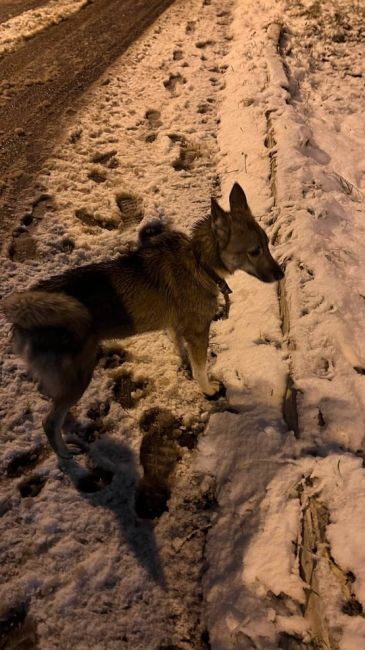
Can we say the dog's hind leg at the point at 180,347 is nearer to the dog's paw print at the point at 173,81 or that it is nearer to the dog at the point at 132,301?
the dog at the point at 132,301

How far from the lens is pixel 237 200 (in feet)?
11.8

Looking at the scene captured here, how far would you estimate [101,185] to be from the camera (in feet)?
21.1

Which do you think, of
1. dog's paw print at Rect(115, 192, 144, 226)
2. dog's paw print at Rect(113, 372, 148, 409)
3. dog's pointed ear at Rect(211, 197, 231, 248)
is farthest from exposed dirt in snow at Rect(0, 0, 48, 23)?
dog's paw print at Rect(113, 372, 148, 409)

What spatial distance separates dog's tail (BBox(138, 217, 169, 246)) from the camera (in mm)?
5717

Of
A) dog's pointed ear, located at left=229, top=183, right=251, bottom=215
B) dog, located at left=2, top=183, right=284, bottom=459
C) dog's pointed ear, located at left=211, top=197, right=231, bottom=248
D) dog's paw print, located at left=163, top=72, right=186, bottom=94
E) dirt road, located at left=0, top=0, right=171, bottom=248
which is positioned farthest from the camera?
dog's paw print, located at left=163, top=72, right=186, bottom=94

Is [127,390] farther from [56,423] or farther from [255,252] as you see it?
[255,252]

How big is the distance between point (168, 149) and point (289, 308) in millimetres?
4013

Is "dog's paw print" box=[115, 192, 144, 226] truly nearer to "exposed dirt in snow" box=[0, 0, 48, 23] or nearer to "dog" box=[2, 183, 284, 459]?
"dog" box=[2, 183, 284, 459]

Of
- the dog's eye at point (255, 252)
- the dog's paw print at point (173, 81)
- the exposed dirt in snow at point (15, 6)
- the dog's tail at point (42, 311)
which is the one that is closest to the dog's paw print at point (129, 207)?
the dog's eye at point (255, 252)

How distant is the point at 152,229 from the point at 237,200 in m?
2.41

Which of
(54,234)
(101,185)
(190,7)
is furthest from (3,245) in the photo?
(190,7)


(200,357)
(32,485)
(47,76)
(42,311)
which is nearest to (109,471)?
(32,485)

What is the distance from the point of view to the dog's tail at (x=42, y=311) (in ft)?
9.57

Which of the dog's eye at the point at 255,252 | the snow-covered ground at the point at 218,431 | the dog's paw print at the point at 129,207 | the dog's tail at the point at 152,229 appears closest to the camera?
the snow-covered ground at the point at 218,431
